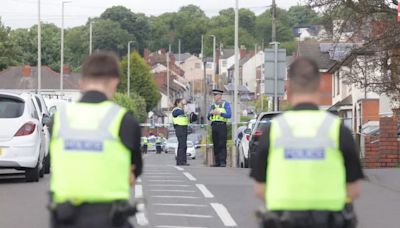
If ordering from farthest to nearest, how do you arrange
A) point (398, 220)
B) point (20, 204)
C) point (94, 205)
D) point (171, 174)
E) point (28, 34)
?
point (28, 34) < point (171, 174) < point (20, 204) < point (398, 220) < point (94, 205)

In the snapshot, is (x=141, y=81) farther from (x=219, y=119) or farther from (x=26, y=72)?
(x=219, y=119)

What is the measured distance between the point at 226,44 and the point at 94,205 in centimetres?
15372

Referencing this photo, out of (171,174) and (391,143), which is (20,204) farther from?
(391,143)

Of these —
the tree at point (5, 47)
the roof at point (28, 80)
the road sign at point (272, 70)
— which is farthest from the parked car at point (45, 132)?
the roof at point (28, 80)

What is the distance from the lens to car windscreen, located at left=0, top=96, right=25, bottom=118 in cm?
1617

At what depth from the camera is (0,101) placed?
53.5ft

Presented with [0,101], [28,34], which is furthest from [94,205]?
[28,34]

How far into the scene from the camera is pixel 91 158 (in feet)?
18.1

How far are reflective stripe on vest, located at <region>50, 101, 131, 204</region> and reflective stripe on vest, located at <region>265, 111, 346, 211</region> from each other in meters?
0.89

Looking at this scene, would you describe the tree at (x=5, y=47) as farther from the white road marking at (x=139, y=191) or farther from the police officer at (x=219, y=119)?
the white road marking at (x=139, y=191)

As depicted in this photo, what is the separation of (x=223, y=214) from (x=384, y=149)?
1262cm

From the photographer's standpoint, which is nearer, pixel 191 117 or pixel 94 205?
pixel 94 205

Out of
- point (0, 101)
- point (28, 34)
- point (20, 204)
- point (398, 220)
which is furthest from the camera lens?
point (28, 34)

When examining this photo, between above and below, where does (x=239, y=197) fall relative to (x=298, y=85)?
below
